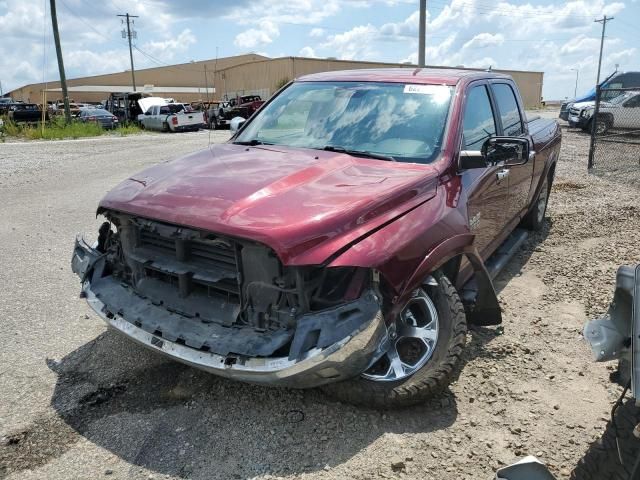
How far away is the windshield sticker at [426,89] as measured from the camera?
386 cm

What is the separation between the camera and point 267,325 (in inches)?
109

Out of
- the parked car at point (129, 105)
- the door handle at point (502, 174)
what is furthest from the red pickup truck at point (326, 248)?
the parked car at point (129, 105)

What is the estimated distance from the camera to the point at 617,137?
537 inches

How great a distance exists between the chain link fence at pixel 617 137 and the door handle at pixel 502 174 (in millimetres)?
7176

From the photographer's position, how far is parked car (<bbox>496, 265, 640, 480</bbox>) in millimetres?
1664

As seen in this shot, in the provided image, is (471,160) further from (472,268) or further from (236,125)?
(236,125)

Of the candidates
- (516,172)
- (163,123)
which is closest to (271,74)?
(163,123)

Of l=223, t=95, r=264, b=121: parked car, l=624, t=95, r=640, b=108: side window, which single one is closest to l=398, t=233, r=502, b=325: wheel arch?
l=624, t=95, r=640, b=108: side window

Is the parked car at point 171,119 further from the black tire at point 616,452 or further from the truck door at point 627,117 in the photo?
the black tire at point 616,452

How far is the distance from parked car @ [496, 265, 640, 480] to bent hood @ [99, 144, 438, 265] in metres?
1.18

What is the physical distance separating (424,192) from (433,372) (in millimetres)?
1036

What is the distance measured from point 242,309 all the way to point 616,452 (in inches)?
69.4

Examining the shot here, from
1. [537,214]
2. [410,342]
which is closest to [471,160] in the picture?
[410,342]

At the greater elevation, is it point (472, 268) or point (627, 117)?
point (627, 117)
